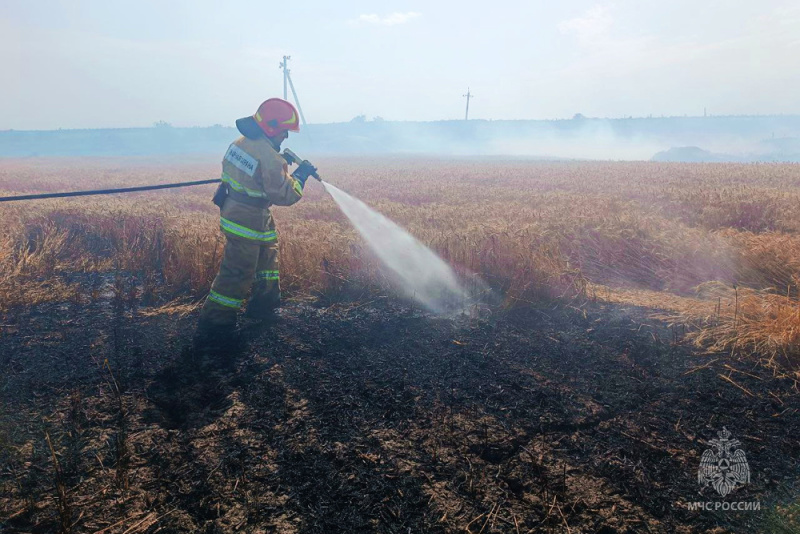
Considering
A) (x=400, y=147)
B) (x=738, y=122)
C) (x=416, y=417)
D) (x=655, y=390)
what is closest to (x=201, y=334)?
(x=416, y=417)

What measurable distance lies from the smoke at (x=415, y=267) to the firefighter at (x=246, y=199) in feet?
3.54

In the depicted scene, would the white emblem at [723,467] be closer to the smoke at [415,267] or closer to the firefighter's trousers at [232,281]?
the smoke at [415,267]

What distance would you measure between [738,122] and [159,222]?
393 feet

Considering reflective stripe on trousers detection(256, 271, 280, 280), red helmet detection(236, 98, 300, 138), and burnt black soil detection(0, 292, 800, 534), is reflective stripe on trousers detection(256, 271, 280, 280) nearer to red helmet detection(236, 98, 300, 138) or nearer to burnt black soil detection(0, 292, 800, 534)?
burnt black soil detection(0, 292, 800, 534)

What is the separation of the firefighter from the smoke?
1.08m

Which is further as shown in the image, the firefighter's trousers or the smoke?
the smoke

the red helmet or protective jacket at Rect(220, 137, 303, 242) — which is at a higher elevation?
the red helmet

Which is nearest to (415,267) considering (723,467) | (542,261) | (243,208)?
(542,261)

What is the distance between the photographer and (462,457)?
99.6 inches

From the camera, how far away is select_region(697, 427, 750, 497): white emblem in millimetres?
2261

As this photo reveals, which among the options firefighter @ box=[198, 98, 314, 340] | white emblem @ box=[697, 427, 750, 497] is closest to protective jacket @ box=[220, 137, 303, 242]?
firefighter @ box=[198, 98, 314, 340]

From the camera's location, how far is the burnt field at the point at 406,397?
7.14 feet

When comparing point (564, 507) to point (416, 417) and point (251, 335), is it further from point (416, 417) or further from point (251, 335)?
point (251, 335)

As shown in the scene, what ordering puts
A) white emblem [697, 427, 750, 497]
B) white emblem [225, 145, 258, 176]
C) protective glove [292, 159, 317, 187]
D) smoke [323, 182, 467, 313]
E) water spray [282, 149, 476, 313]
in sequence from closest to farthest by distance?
white emblem [697, 427, 750, 497], white emblem [225, 145, 258, 176], protective glove [292, 159, 317, 187], water spray [282, 149, 476, 313], smoke [323, 182, 467, 313]
